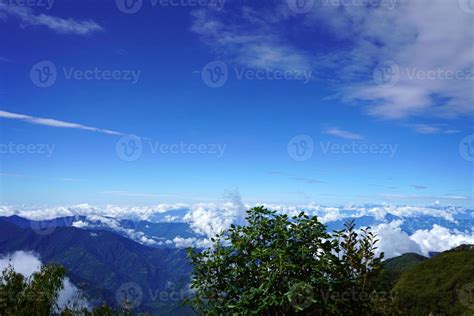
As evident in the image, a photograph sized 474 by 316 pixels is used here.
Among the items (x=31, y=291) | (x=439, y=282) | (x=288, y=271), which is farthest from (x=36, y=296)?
(x=439, y=282)

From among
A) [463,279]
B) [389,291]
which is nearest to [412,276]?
[463,279]

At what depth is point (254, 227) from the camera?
7539 mm

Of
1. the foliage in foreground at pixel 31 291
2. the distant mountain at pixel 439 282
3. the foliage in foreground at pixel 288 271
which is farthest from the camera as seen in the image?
the distant mountain at pixel 439 282

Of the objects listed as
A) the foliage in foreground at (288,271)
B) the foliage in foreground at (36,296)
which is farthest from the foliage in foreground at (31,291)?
the foliage in foreground at (288,271)

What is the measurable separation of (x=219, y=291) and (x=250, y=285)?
679mm

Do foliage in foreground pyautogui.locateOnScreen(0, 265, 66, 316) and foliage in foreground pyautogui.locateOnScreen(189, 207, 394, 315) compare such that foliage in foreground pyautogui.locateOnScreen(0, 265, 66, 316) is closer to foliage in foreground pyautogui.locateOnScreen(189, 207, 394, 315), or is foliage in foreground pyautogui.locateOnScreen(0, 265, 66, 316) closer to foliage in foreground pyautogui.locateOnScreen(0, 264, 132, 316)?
foliage in foreground pyautogui.locateOnScreen(0, 264, 132, 316)

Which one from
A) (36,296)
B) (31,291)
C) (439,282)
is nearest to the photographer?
(36,296)

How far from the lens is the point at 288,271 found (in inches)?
263

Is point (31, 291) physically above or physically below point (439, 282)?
above

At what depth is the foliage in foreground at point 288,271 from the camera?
6484 mm

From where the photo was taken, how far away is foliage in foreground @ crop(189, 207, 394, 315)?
21.3 ft

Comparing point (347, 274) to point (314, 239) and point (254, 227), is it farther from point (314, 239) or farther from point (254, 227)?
point (254, 227)

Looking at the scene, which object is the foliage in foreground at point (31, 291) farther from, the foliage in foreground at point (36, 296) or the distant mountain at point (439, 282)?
the distant mountain at point (439, 282)

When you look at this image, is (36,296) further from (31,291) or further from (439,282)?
(439,282)
